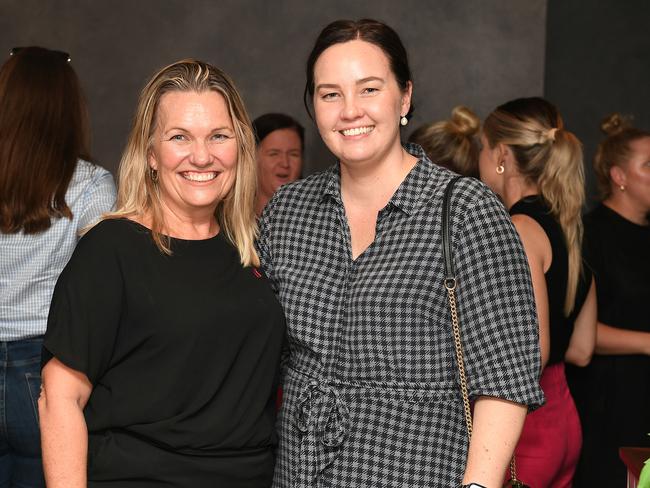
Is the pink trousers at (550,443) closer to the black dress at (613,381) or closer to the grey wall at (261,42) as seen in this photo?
the black dress at (613,381)

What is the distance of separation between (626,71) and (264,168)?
6.42 ft

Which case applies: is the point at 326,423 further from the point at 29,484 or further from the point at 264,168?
the point at 264,168

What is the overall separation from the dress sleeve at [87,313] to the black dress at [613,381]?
2.42 metres

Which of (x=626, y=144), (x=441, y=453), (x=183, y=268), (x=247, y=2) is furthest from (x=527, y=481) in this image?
(x=247, y=2)

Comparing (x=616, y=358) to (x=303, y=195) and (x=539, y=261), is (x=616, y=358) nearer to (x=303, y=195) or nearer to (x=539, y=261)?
(x=539, y=261)

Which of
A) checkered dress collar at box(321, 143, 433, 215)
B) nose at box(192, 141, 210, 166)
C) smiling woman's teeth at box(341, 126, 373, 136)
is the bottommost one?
checkered dress collar at box(321, 143, 433, 215)

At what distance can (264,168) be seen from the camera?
4.14 meters

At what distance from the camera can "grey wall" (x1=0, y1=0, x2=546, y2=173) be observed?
4.54 metres

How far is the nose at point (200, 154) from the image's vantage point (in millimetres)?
2029

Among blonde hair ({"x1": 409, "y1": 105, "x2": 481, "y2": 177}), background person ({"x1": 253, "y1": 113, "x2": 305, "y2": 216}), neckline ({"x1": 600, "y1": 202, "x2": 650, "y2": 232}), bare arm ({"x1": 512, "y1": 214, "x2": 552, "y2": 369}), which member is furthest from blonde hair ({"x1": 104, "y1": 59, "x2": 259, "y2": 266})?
neckline ({"x1": 600, "y1": 202, "x2": 650, "y2": 232})

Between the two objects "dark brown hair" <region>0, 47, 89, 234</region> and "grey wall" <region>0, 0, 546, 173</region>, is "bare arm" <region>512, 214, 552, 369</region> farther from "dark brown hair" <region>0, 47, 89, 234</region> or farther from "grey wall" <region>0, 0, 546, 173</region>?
"grey wall" <region>0, 0, 546, 173</region>

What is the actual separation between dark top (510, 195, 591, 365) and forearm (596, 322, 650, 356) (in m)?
0.70

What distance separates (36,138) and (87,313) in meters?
1.08

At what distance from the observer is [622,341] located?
3.63 meters
